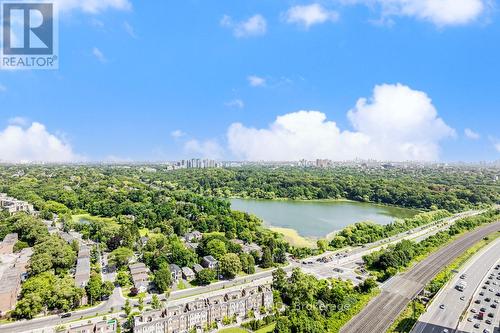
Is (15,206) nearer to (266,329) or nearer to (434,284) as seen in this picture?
(266,329)

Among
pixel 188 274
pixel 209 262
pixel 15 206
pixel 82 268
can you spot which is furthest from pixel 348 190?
pixel 15 206

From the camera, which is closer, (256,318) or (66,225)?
(256,318)

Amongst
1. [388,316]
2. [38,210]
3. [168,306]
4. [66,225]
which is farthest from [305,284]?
[38,210]

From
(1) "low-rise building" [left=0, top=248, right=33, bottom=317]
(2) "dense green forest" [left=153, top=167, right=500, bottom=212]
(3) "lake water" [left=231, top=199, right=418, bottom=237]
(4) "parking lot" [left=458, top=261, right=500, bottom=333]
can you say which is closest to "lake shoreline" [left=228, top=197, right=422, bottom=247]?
(3) "lake water" [left=231, top=199, right=418, bottom=237]

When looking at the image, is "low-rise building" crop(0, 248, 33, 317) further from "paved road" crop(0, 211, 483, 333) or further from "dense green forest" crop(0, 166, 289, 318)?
"paved road" crop(0, 211, 483, 333)

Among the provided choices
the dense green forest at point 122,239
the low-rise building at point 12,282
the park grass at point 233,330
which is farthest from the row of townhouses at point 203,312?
the low-rise building at point 12,282

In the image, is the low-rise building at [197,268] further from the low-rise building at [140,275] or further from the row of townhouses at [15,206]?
the row of townhouses at [15,206]

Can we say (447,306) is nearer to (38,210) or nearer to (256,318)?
(256,318)
